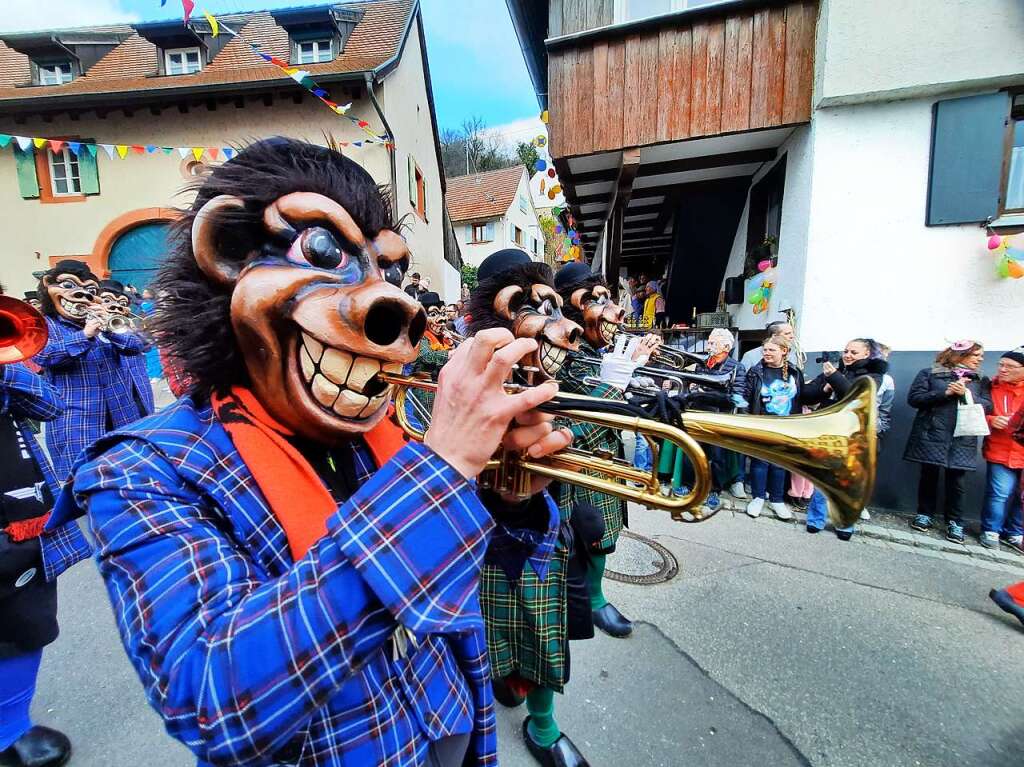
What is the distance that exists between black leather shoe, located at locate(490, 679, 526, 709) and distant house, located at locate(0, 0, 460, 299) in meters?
10.6

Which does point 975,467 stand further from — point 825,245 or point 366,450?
point 366,450

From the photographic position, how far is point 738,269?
320 inches

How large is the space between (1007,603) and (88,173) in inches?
664

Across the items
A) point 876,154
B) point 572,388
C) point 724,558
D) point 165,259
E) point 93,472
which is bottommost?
point 724,558

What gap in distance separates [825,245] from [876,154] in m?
1.09

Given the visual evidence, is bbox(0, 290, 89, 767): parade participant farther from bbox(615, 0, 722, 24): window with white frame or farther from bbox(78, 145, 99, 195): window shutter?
bbox(78, 145, 99, 195): window shutter

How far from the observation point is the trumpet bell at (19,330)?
89.4 inches

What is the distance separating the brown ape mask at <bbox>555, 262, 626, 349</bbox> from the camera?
3.91 meters

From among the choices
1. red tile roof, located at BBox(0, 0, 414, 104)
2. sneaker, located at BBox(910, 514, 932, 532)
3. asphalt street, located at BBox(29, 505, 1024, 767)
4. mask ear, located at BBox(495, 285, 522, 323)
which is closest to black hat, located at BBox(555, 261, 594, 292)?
mask ear, located at BBox(495, 285, 522, 323)

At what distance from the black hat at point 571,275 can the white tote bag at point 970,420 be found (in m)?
3.94

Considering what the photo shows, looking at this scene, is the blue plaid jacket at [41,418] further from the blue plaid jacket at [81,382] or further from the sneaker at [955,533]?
the sneaker at [955,533]

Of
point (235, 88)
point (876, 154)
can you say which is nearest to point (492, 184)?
point (235, 88)

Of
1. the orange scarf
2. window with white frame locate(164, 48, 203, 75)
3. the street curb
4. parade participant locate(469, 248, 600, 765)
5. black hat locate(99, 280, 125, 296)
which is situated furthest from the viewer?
window with white frame locate(164, 48, 203, 75)

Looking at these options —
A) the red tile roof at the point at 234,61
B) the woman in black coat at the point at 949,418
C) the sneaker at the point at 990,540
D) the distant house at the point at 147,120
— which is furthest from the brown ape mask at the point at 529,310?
the red tile roof at the point at 234,61
